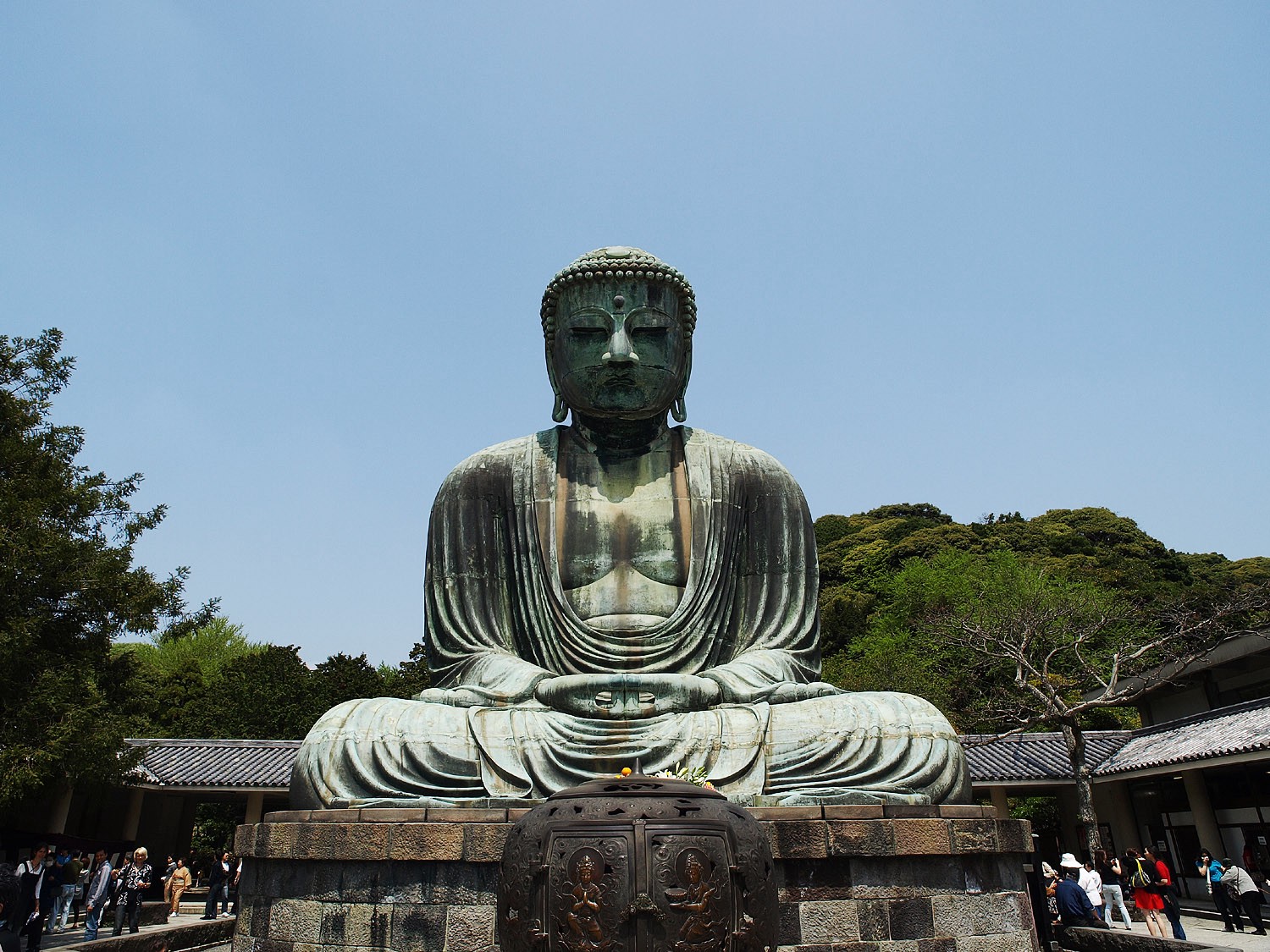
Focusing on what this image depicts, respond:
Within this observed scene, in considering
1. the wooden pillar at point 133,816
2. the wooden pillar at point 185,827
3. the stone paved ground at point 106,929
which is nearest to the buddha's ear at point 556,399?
the stone paved ground at point 106,929

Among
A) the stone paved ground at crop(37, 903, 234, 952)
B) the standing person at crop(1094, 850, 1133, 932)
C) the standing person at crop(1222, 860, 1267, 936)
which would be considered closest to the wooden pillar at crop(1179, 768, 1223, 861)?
the standing person at crop(1094, 850, 1133, 932)

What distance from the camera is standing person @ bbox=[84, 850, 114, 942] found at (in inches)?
581

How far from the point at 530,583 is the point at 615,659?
1.03 metres

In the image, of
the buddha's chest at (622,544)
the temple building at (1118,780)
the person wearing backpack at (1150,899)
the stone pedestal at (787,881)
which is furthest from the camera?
the temple building at (1118,780)

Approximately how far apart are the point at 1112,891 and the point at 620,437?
41.3 ft

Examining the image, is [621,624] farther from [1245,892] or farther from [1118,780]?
[1118,780]

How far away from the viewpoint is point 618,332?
26.7ft

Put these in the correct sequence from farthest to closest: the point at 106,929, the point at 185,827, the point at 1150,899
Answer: the point at 185,827 < the point at 106,929 < the point at 1150,899

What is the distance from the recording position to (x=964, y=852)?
5.48m

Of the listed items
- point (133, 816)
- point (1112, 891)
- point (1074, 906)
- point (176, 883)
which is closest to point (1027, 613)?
point (1112, 891)

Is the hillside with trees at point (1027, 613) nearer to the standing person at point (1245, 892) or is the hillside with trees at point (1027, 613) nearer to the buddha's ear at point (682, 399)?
the standing person at point (1245, 892)

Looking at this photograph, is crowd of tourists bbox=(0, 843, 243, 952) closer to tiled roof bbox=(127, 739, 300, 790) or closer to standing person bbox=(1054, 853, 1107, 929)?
tiled roof bbox=(127, 739, 300, 790)

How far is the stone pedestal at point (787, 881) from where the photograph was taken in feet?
17.1

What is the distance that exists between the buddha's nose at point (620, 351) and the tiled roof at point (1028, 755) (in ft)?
56.5
